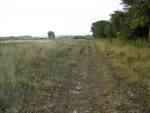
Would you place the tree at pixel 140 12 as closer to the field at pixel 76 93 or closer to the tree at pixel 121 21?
the tree at pixel 121 21

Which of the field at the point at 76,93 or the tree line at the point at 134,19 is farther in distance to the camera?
the tree line at the point at 134,19

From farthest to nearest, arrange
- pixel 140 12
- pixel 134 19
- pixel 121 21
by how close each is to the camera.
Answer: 1. pixel 121 21
2. pixel 134 19
3. pixel 140 12

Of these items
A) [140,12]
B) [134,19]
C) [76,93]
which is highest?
[140,12]

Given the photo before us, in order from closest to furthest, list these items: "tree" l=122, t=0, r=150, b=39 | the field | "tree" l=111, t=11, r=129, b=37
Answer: the field < "tree" l=122, t=0, r=150, b=39 < "tree" l=111, t=11, r=129, b=37

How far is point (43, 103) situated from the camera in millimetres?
5996

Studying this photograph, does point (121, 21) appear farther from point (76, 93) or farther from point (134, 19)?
point (76, 93)

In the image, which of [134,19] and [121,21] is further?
[121,21]

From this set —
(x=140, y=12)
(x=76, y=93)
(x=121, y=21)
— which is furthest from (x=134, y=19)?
(x=76, y=93)

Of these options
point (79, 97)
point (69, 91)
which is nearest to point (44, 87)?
point (69, 91)

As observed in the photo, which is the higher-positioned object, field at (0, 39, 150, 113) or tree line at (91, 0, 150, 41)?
tree line at (91, 0, 150, 41)

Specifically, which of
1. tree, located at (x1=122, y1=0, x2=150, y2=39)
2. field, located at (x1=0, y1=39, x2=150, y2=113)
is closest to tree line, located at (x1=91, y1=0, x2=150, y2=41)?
tree, located at (x1=122, y1=0, x2=150, y2=39)

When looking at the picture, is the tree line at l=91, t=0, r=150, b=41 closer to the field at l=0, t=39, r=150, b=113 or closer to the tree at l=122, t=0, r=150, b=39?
the tree at l=122, t=0, r=150, b=39

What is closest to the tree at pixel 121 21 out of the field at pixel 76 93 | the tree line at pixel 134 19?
the tree line at pixel 134 19

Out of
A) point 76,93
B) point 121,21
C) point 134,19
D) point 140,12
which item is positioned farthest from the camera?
point 121,21
